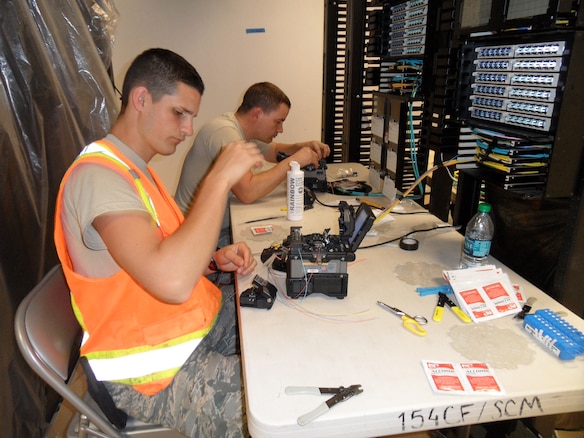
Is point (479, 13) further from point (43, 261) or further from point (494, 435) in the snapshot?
point (43, 261)

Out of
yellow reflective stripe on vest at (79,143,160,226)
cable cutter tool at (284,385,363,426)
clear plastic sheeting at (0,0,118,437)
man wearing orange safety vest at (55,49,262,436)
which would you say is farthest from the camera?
clear plastic sheeting at (0,0,118,437)

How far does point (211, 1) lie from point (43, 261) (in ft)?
8.26

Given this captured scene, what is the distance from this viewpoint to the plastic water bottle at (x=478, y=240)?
1.17 metres

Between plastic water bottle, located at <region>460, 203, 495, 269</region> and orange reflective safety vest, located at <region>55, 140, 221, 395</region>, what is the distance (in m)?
0.85

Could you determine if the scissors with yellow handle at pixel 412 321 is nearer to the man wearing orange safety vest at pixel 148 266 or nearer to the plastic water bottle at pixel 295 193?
the man wearing orange safety vest at pixel 148 266

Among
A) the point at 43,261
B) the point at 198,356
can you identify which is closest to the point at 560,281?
the point at 198,356

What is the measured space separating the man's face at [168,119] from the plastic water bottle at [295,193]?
1.67ft

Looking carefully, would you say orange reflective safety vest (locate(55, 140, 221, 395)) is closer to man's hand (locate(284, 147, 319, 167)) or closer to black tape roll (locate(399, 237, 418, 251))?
black tape roll (locate(399, 237, 418, 251))

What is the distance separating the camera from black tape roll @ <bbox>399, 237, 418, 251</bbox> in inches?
53.9

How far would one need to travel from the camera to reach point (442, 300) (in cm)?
105

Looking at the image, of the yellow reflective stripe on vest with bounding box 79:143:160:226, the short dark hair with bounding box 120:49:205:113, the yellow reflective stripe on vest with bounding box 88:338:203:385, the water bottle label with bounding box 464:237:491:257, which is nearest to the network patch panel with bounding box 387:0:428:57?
the water bottle label with bounding box 464:237:491:257

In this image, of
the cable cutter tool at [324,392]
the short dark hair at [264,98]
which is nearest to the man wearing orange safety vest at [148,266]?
the cable cutter tool at [324,392]

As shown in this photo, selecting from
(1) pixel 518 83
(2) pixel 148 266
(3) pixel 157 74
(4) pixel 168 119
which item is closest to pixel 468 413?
(2) pixel 148 266

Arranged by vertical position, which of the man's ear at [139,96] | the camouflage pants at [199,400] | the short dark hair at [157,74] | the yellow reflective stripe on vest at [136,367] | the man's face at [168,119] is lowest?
the camouflage pants at [199,400]
